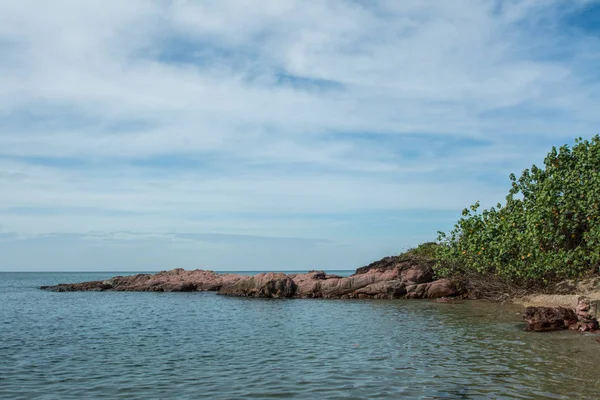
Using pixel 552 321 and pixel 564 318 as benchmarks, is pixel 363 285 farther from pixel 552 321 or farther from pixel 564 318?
pixel 564 318

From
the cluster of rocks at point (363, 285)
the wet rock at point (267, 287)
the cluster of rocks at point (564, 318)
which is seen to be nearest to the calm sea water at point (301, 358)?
the cluster of rocks at point (564, 318)

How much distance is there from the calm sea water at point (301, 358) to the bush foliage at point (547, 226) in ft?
11.6

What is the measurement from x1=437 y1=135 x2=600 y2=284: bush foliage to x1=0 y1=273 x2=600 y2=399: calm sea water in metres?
3.53

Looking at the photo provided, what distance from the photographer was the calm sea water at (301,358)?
42.2 feet

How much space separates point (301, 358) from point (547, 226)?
18.9 m

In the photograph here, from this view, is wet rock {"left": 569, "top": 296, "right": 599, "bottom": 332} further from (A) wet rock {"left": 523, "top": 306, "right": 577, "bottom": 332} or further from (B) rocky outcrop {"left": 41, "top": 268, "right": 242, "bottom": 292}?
(B) rocky outcrop {"left": 41, "top": 268, "right": 242, "bottom": 292}

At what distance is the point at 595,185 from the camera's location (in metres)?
26.2

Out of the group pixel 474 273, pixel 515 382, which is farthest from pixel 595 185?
pixel 515 382

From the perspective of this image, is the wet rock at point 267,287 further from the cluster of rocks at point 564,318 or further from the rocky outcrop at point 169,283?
the cluster of rocks at point 564,318

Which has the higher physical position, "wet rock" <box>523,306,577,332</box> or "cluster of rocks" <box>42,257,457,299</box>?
"cluster of rocks" <box>42,257,457,299</box>

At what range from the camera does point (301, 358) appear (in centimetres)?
1722

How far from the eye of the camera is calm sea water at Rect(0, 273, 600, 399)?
1285cm

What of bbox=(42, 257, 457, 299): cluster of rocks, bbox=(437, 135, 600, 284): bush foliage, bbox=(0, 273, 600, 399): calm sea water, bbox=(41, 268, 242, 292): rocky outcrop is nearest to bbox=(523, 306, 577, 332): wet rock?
bbox=(0, 273, 600, 399): calm sea water

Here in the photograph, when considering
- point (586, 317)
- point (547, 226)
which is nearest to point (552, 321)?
point (586, 317)
